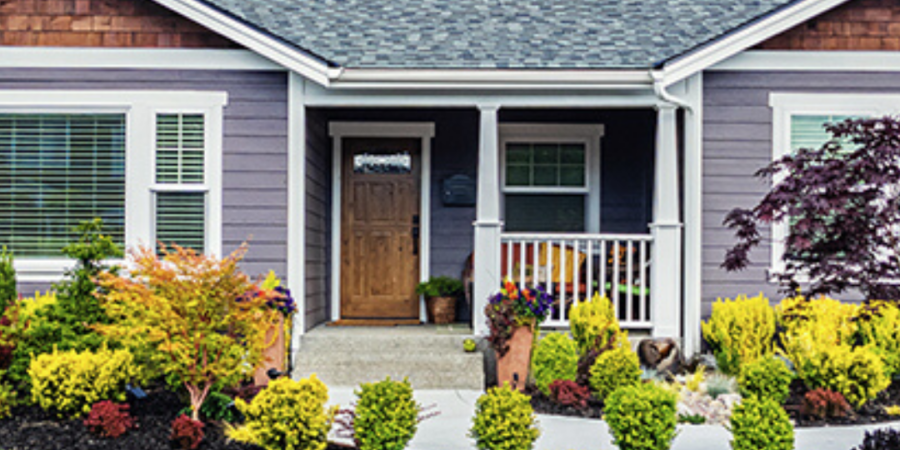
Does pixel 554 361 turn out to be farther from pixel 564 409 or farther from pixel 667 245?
pixel 667 245

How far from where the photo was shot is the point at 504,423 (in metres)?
5.05

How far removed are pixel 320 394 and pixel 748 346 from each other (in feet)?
13.1

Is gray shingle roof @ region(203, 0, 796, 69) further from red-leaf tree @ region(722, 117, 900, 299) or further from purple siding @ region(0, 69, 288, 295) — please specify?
red-leaf tree @ region(722, 117, 900, 299)

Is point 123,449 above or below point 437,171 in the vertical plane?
below

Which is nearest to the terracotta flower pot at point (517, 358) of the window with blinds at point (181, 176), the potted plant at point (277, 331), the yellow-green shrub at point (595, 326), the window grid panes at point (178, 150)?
the yellow-green shrub at point (595, 326)

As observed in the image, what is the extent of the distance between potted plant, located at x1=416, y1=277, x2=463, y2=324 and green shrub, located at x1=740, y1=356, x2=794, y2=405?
342 cm

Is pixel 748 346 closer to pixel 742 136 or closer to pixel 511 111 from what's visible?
pixel 742 136

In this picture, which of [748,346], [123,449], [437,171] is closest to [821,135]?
[748,346]

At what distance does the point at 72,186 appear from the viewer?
821cm

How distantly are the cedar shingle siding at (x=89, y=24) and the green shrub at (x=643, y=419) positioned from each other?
5.16 metres

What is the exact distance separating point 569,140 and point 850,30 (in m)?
2.93

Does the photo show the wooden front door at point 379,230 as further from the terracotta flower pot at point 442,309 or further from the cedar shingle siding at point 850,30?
the cedar shingle siding at point 850,30

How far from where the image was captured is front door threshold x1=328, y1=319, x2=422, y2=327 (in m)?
9.27

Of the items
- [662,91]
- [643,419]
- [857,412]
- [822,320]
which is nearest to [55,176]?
[662,91]
